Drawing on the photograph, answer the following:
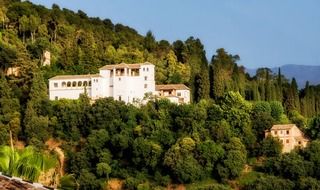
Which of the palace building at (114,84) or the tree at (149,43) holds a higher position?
the tree at (149,43)

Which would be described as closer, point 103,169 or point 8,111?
point 103,169

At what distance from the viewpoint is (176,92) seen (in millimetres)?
34969

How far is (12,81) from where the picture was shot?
35406 mm

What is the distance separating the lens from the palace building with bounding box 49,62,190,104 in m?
34.1

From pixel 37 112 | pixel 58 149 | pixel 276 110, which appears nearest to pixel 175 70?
pixel 276 110

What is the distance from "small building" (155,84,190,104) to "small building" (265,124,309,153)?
4.94 metres

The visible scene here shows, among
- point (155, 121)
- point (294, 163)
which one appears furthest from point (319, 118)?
point (155, 121)

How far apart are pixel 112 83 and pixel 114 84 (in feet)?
0.57

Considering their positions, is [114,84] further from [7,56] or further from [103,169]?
[7,56]

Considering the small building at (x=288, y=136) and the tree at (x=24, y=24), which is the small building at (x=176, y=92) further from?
the tree at (x=24, y=24)

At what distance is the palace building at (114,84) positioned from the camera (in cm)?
3406

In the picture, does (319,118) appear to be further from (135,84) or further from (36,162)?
(36,162)

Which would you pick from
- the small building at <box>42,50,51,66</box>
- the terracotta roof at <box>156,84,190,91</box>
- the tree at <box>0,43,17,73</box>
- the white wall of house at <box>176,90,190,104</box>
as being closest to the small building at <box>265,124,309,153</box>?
the white wall of house at <box>176,90,190,104</box>

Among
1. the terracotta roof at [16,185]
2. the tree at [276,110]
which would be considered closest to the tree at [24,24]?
the tree at [276,110]
